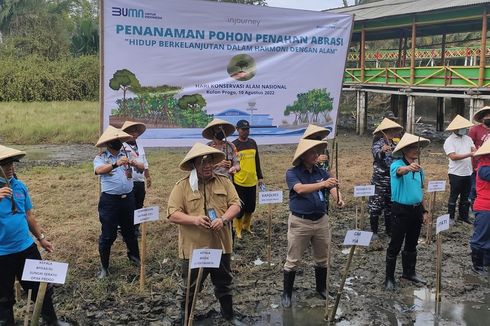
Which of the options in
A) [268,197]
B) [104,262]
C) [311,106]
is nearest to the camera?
[104,262]

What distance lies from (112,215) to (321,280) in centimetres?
234

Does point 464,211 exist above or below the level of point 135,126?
below

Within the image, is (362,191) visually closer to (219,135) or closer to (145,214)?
(219,135)

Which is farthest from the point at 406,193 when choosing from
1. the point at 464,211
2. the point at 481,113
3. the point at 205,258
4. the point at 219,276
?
the point at 464,211

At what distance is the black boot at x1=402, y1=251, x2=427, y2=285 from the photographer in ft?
17.5

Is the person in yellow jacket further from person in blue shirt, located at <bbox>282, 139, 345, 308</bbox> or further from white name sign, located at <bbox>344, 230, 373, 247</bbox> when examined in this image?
white name sign, located at <bbox>344, 230, 373, 247</bbox>

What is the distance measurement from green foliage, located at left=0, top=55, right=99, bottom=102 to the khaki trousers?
87.5ft


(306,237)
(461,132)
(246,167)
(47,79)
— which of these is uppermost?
(47,79)

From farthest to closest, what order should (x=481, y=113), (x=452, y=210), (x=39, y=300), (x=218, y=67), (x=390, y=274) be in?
(x=452, y=210) → (x=481, y=113) → (x=218, y=67) → (x=390, y=274) → (x=39, y=300)

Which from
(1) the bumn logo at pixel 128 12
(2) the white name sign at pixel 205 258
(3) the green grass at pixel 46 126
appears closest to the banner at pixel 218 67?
(1) the bumn logo at pixel 128 12

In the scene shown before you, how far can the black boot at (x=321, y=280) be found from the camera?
4904 mm

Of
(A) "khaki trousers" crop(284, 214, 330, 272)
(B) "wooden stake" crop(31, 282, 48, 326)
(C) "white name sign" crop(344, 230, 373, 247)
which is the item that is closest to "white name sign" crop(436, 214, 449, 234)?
(C) "white name sign" crop(344, 230, 373, 247)

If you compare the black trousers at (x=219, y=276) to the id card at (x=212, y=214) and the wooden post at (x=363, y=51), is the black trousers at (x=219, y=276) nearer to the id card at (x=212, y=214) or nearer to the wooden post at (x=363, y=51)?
the id card at (x=212, y=214)

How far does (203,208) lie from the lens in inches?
159
